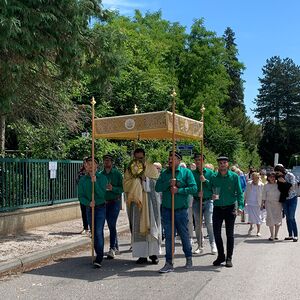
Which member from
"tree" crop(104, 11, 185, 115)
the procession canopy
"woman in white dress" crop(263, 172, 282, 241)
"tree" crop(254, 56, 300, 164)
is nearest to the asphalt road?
"woman in white dress" crop(263, 172, 282, 241)

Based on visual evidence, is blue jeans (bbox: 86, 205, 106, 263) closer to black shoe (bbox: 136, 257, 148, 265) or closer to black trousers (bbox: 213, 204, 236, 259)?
black shoe (bbox: 136, 257, 148, 265)

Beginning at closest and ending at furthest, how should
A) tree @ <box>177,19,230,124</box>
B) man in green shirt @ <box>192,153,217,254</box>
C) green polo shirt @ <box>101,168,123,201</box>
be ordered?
1. green polo shirt @ <box>101,168,123,201</box>
2. man in green shirt @ <box>192,153,217,254</box>
3. tree @ <box>177,19,230,124</box>

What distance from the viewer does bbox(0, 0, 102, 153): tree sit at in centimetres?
912

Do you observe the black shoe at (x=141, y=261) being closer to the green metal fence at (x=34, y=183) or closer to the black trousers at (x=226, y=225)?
the black trousers at (x=226, y=225)

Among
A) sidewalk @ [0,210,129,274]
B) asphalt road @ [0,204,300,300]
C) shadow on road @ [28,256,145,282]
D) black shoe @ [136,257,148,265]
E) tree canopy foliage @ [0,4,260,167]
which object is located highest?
tree canopy foliage @ [0,4,260,167]

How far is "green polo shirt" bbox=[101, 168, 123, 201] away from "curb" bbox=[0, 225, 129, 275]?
5.51 feet

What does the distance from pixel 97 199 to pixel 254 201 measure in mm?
6220

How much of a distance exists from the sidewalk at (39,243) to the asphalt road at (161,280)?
425 millimetres

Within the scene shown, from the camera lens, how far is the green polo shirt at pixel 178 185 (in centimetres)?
856

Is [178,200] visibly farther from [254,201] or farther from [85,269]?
[254,201]

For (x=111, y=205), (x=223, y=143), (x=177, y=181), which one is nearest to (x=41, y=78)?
(x=111, y=205)

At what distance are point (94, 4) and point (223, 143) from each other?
1171 inches

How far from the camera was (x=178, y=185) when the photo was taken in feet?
28.0

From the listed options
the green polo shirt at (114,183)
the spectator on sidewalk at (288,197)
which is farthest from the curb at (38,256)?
the spectator on sidewalk at (288,197)
